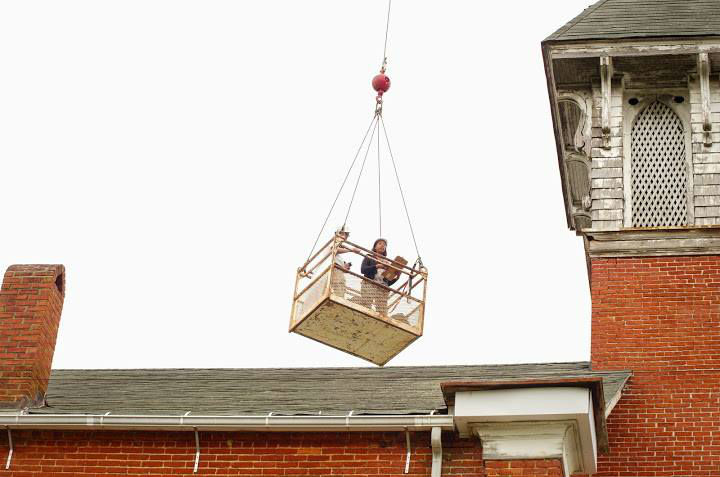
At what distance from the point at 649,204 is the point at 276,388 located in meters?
5.73

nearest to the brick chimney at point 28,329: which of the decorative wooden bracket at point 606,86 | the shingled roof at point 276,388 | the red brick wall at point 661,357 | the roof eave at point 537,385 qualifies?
the shingled roof at point 276,388

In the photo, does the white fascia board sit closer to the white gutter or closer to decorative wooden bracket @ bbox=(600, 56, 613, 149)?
the white gutter

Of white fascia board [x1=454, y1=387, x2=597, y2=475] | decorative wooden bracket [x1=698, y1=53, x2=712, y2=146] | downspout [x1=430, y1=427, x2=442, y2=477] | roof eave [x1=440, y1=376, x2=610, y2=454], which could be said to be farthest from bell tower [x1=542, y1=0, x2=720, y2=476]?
downspout [x1=430, y1=427, x2=442, y2=477]

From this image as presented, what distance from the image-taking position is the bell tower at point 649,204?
16422 millimetres

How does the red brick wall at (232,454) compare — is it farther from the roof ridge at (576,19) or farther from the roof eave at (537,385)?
the roof ridge at (576,19)

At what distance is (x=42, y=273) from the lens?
17.1 metres

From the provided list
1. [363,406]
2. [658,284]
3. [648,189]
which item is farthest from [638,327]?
[363,406]

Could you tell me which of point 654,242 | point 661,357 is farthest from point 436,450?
point 654,242

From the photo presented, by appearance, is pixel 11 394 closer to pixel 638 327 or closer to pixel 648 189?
pixel 638 327

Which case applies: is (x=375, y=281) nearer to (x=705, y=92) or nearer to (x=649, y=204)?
(x=649, y=204)

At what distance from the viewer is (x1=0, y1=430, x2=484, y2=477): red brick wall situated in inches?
575

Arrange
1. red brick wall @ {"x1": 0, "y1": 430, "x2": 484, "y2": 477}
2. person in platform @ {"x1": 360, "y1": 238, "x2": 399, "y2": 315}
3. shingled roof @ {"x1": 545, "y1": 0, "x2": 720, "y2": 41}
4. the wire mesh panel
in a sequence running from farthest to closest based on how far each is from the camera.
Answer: shingled roof @ {"x1": 545, "y1": 0, "x2": 720, "y2": 41} < the wire mesh panel < person in platform @ {"x1": 360, "y1": 238, "x2": 399, "y2": 315} < red brick wall @ {"x1": 0, "y1": 430, "x2": 484, "y2": 477}

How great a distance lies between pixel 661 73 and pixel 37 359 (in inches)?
363

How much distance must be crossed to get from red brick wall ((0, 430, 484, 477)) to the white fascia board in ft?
1.20
